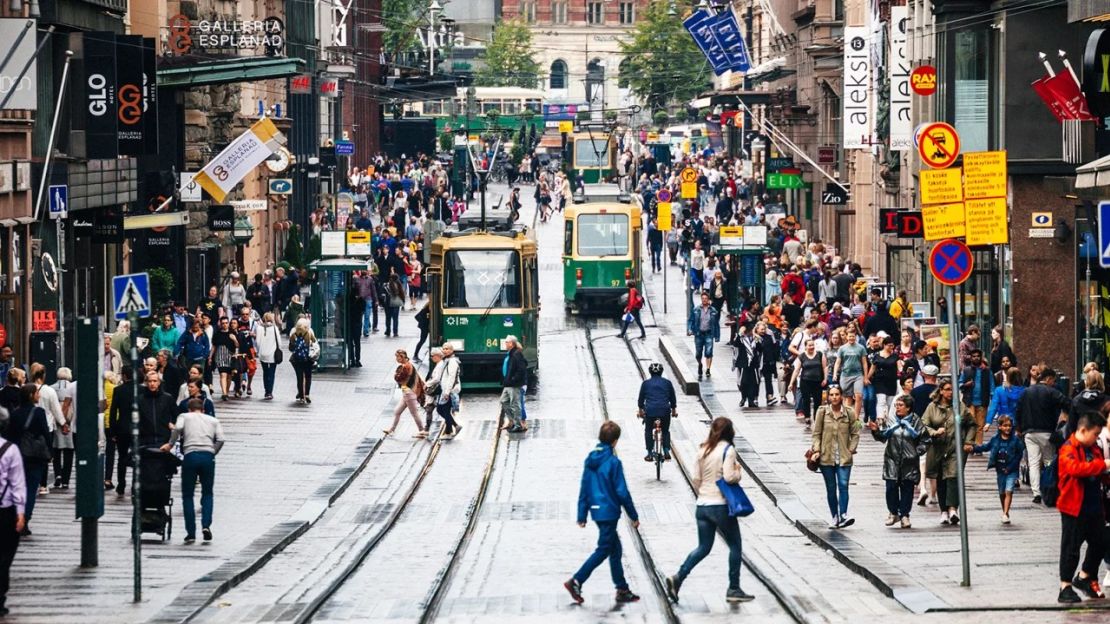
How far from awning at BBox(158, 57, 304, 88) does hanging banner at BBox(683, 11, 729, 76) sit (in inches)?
782

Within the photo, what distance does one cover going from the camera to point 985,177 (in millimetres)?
19406

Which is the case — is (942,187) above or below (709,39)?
below

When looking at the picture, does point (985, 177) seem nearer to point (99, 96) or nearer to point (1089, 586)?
point (1089, 586)

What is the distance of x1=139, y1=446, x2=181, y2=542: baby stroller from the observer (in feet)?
69.2

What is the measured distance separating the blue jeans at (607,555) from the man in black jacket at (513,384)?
15.0m

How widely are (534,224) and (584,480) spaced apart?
208ft

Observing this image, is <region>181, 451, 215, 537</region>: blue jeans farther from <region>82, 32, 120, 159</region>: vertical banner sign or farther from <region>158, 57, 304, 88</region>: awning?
<region>158, 57, 304, 88</region>: awning

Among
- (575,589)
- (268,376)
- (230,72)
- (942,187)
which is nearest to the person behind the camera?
(575,589)

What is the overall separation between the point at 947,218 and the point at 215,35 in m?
31.7

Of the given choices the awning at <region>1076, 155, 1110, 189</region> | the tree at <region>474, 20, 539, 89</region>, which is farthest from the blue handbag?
the tree at <region>474, 20, 539, 89</region>

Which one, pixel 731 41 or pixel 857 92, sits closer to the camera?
pixel 857 92

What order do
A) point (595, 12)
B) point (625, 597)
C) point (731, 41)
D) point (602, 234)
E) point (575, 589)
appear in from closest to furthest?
point (575, 589)
point (625, 597)
point (602, 234)
point (731, 41)
point (595, 12)

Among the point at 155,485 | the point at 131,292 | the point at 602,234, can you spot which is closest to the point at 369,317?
the point at 602,234

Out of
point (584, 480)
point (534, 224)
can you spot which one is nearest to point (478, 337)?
point (584, 480)
